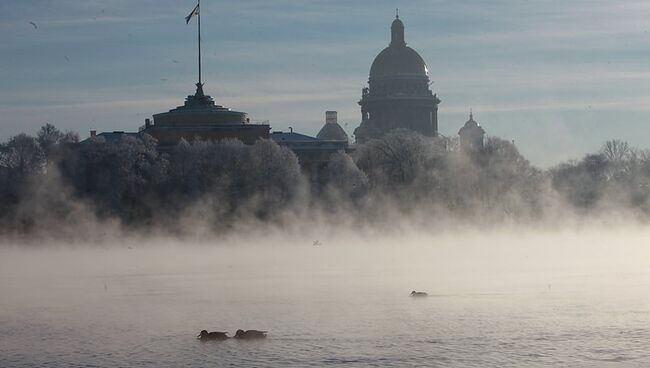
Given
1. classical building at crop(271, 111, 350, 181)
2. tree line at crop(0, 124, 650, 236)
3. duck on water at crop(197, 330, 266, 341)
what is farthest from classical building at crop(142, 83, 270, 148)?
duck on water at crop(197, 330, 266, 341)

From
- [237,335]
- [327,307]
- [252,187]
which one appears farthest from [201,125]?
[237,335]

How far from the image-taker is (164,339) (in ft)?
164

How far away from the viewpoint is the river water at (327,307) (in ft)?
154

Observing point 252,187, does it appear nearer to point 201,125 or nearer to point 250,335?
point 201,125

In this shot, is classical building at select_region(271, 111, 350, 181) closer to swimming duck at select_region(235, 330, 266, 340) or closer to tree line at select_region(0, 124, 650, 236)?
tree line at select_region(0, 124, 650, 236)

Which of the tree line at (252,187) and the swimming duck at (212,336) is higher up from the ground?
the tree line at (252,187)

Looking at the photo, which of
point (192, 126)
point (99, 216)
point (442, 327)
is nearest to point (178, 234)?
point (99, 216)

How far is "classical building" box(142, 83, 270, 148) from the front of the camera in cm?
13688

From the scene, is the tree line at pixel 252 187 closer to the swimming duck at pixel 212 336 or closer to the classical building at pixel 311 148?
the classical building at pixel 311 148

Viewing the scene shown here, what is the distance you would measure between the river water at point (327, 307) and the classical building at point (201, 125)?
148 ft

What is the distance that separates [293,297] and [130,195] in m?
47.5

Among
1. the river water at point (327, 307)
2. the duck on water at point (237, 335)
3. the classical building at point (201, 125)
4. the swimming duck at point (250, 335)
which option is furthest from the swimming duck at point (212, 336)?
the classical building at point (201, 125)

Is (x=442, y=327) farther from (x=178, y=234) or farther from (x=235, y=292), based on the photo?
(x=178, y=234)

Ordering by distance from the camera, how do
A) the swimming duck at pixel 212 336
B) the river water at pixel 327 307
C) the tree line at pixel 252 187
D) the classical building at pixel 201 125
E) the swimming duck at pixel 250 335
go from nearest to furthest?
the river water at pixel 327 307, the swimming duck at pixel 212 336, the swimming duck at pixel 250 335, the tree line at pixel 252 187, the classical building at pixel 201 125
